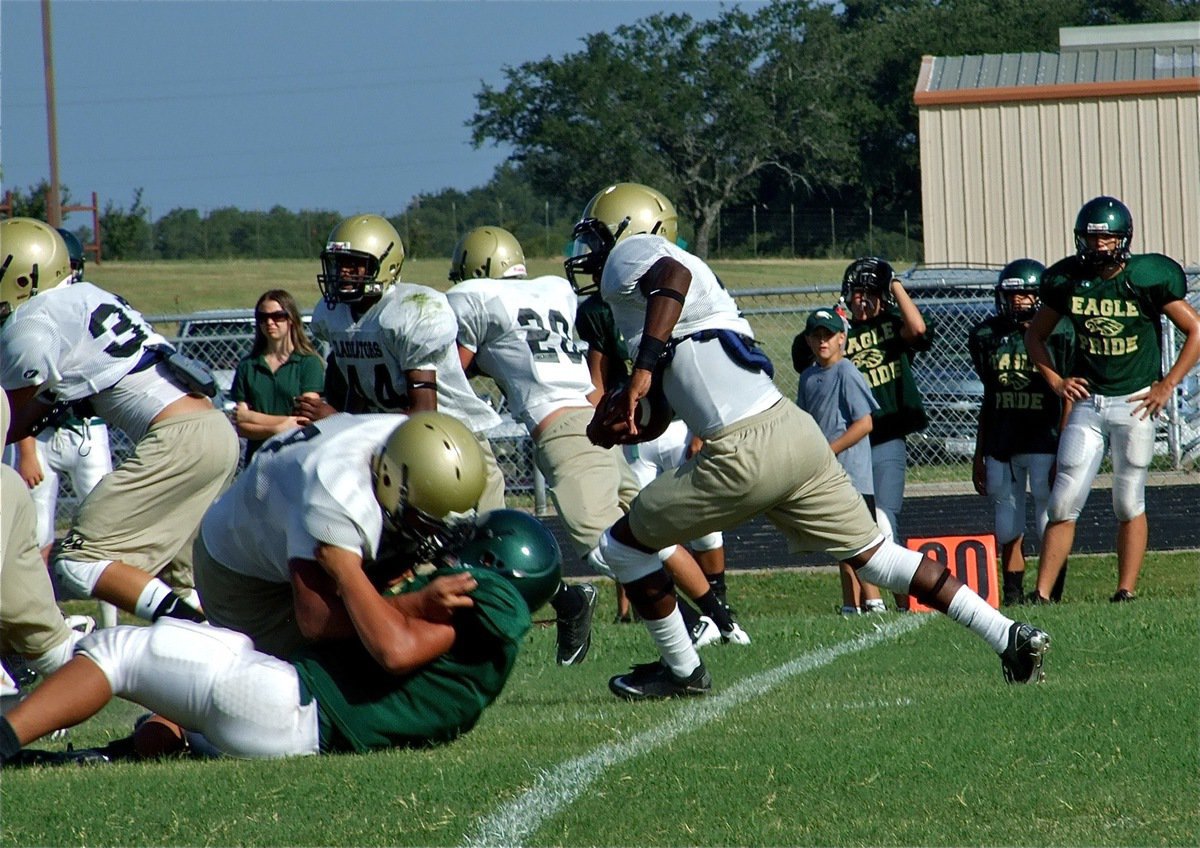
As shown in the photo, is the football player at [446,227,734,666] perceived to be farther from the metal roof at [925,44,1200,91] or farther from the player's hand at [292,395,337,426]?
the metal roof at [925,44,1200,91]

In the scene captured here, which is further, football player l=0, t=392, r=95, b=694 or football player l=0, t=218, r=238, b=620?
football player l=0, t=218, r=238, b=620

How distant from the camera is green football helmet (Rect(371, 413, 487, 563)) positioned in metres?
4.56

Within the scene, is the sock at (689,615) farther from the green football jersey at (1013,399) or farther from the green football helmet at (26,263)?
the green football helmet at (26,263)

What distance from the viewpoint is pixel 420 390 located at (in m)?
7.18

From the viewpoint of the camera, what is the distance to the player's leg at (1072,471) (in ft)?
28.2

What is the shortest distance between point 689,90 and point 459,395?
50.6m

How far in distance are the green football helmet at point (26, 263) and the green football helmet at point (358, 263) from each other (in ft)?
3.85

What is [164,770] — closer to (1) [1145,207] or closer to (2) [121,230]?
(1) [1145,207]

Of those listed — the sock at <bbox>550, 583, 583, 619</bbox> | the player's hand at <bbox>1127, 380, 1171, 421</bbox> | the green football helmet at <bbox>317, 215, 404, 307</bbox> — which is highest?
the green football helmet at <bbox>317, 215, 404, 307</bbox>

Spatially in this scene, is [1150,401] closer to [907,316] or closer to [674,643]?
[907,316]

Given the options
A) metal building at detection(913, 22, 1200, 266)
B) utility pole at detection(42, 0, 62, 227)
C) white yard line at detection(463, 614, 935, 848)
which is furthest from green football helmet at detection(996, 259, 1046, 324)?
utility pole at detection(42, 0, 62, 227)

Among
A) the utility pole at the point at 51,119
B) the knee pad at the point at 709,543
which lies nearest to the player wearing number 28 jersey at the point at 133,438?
the knee pad at the point at 709,543

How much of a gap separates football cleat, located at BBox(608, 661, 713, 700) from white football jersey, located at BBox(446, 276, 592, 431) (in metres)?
2.21

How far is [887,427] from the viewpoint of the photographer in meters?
9.53
